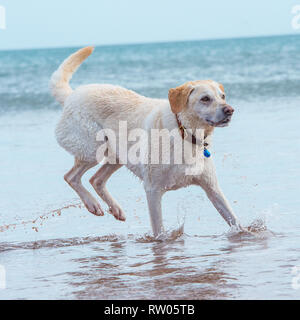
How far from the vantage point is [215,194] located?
5418 mm

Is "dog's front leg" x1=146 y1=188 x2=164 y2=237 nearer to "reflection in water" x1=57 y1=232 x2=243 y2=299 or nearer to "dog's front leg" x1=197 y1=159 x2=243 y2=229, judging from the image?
"reflection in water" x1=57 y1=232 x2=243 y2=299

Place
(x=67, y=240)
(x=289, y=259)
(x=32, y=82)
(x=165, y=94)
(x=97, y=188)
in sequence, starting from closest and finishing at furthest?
(x=289, y=259) → (x=67, y=240) → (x=97, y=188) → (x=165, y=94) → (x=32, y=82)

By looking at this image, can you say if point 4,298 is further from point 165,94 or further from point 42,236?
point 165,94

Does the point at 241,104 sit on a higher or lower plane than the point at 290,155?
Answer: higher

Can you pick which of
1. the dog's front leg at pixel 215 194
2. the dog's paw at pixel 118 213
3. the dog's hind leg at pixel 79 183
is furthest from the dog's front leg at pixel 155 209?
the dog's hind leg at pixel 79 183

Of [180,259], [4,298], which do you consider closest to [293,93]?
[180,259]

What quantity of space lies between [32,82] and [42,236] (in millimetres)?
18462

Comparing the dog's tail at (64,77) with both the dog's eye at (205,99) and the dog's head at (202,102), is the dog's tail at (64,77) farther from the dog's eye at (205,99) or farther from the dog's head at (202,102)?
the dog's eye at (205,99)

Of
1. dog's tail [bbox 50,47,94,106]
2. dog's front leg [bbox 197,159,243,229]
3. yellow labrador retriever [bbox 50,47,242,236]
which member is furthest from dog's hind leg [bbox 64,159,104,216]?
dog's front leg [bbox 197,159,243,229]

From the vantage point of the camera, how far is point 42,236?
581cm

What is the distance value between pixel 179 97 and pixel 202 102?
175 millimetres

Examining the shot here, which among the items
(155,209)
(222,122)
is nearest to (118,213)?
(155,209)

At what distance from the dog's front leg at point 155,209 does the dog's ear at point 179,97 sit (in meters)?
0.73
